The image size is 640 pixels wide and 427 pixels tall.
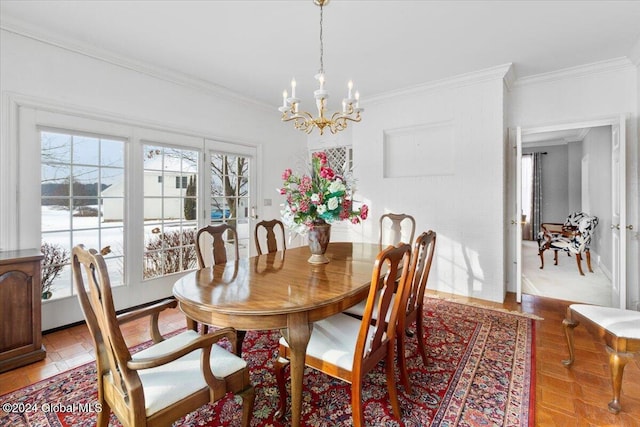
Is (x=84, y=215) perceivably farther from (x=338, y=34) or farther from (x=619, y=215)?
(x=619, y=215)

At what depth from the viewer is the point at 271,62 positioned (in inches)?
130

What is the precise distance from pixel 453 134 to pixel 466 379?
2.94m

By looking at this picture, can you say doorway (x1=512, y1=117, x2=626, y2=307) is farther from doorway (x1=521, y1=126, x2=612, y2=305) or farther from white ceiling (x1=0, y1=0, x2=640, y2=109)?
white ceiling (x1=0, y1=0, x2=640, y2=109)

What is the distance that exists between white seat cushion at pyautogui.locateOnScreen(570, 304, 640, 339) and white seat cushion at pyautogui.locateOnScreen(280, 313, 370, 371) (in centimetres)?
148

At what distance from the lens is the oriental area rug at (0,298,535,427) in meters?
1.62

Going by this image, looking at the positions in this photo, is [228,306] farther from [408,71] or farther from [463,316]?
[408,71]

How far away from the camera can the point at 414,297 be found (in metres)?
2.04

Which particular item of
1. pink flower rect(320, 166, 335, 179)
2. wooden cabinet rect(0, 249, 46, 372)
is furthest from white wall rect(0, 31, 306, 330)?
pink flower rect(320, 166, 335, 179)

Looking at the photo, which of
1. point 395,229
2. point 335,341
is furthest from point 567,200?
point 335,341

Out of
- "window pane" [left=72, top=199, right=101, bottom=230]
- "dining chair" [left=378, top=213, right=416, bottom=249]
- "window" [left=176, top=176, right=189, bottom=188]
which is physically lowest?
"dining chair" [left=378, top=213, right=416, bottom=249]

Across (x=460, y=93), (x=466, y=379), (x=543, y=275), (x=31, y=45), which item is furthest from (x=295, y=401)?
(x=543, y=275)

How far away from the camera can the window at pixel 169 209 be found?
3434mm

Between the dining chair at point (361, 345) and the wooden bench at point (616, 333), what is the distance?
1.25 metres

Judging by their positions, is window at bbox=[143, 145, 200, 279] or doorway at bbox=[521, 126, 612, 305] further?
doorway at bbox=[521, 126, 612, 305]
